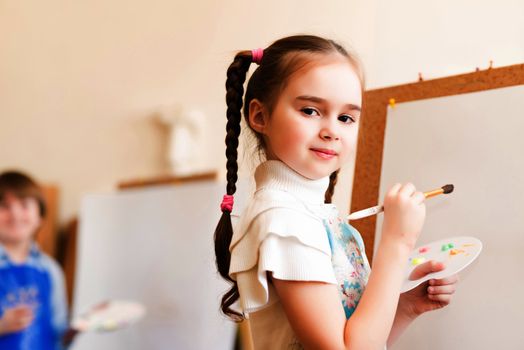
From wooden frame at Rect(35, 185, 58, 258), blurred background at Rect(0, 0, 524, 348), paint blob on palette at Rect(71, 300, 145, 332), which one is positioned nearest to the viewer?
blurred background at Rect(0, 0, 524, 348)

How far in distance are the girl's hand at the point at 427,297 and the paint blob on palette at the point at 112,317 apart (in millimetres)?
1495

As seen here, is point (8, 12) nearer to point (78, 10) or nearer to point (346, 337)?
point (78, 10)

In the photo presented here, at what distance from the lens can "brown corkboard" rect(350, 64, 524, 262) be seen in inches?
37.0

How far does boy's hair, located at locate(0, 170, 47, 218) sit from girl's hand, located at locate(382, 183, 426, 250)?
193 cm

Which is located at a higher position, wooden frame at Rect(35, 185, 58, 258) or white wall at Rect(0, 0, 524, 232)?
white wall at Rect(0, 0, 524, 232)

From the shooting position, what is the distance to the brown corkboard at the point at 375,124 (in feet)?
3.08

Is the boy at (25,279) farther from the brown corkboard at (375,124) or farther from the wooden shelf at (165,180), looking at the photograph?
the brown corkboard at (375,124)

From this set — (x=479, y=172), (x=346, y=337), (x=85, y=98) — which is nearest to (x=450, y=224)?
(x=479, y=172)

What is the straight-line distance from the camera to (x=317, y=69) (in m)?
0.76

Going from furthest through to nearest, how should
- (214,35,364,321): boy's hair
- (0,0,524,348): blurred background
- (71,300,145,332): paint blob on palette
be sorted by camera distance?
(71,300,145,332): paint blob on palette → (0,0,524,348): blurred background → (214,35,364,321): boy's hair

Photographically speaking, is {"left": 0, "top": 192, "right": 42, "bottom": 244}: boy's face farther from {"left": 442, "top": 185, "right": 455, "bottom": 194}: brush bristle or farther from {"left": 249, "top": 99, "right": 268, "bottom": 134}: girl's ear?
{"left": 442, "top": 185, "right": 455, "bottom": 194}: brush bristle

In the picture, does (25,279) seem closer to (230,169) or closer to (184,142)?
(184,142)

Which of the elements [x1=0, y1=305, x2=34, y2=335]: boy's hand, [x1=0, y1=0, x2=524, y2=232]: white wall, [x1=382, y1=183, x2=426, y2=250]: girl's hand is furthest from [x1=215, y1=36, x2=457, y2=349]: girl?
[x1=0, y1=305, x2=34, y2=335]: boy's hand

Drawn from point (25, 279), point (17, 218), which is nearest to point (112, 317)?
point (25, 279)
